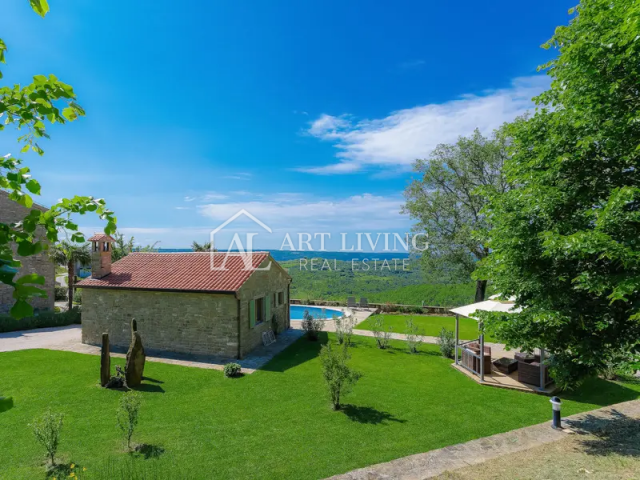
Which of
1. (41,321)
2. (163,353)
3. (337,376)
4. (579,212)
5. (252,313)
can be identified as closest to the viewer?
(579,212)

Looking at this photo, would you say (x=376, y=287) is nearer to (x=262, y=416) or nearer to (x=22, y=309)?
(x=262, y=416)

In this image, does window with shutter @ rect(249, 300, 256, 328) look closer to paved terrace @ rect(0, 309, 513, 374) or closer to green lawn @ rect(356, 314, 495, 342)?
paved terrace @ rect(0, 309, 513, 374)

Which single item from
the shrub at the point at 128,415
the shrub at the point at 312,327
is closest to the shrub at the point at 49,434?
the shrub at the point at 128,415

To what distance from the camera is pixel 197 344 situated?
15.5 metres

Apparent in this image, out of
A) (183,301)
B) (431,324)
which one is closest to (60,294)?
(183,301)

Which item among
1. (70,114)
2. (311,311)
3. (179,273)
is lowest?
(311,311)

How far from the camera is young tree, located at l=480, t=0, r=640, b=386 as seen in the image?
18.5 feet

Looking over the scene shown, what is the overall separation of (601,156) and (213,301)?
13.6m

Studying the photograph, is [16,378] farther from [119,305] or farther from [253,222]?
[253,222]

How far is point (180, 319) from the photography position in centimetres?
1572

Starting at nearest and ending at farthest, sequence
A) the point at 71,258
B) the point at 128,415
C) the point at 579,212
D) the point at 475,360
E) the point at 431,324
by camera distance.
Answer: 1. the point at 579,212
2. the point at 128,415
3. the point at 475,360
4. the point at 431,324
5. the point at 71,258

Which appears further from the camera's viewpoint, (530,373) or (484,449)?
(530,373)

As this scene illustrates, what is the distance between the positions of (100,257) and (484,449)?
59.1 feet

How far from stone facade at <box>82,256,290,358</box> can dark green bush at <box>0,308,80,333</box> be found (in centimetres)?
667
